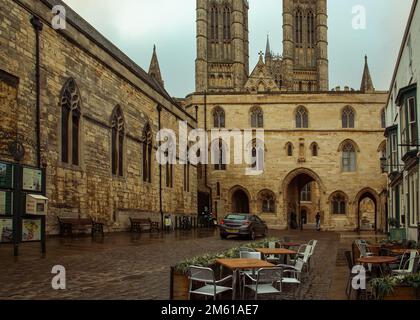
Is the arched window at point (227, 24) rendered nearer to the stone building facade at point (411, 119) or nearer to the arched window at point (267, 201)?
the arched window at point (267, 201)

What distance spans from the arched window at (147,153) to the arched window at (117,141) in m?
3.24

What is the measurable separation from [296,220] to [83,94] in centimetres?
2812

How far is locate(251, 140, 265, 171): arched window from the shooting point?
41875mm

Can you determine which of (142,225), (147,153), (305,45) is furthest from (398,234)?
(305,45)

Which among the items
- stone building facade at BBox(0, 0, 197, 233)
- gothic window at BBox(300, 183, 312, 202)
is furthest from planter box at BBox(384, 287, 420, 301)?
gothic window at BBox(300, 183, 312, 202)

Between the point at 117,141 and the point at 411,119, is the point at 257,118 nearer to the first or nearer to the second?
the point at 117,141

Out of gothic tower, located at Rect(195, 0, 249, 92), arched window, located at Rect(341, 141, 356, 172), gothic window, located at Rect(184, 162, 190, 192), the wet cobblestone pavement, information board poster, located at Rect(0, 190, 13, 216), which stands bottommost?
the wet cobblestone pavement

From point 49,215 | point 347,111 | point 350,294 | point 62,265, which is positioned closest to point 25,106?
point 49,215

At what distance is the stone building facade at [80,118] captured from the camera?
54.1 ft

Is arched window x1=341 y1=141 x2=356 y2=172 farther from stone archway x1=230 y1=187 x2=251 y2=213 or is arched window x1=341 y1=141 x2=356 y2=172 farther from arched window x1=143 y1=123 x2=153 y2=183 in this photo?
arched window x1=143 y1=123 x2=153 y2=183

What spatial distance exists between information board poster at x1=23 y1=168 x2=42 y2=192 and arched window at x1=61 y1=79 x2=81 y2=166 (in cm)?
715

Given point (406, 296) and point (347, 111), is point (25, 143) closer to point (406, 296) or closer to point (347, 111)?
point (406, 296)

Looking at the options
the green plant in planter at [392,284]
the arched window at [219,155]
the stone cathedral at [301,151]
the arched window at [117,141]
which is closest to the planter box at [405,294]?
the green plant in planter at [392,284]

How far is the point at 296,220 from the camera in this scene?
148 ft
